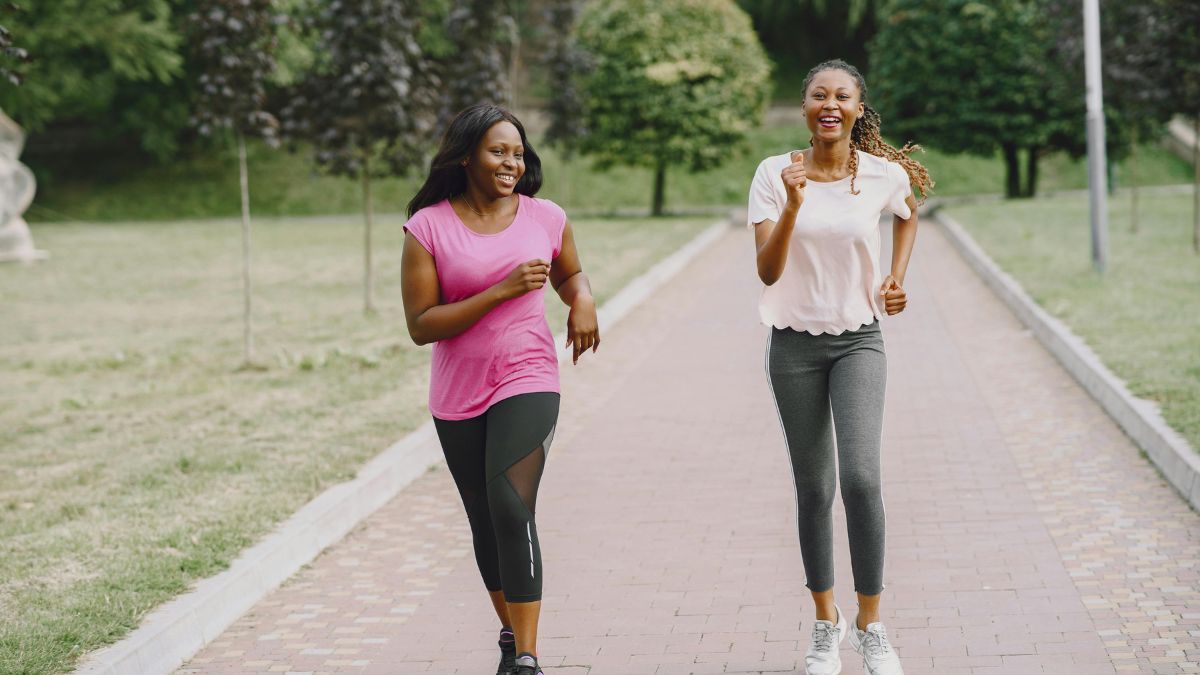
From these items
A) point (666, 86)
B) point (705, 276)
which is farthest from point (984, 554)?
point (666, 86)

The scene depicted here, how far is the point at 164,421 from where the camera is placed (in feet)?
33.3

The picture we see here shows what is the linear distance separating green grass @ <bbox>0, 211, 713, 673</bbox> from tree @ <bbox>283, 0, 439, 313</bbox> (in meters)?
1.96

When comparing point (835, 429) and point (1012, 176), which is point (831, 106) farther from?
point (1012, 176)

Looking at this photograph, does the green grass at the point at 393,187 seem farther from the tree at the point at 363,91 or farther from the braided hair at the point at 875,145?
the braided hair at the point at 875,145

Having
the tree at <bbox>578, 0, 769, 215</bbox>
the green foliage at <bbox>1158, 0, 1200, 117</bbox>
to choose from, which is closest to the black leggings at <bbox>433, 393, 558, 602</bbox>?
the green foliage at <bbox>1158, 0, 1200, 117</bbox>

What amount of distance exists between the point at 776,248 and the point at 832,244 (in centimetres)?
21

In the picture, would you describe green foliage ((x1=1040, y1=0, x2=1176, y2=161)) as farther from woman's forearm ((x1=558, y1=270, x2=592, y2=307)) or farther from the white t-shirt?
woman's forearm ((x1=558, y1=270, x2=592, y2=307))

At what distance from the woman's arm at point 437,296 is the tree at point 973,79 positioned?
31.9 m

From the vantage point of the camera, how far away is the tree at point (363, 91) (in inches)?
614

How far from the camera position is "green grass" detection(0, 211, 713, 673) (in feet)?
19.1

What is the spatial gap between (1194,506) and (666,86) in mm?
27462

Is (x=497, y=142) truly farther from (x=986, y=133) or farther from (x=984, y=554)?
(x=986, y=133)

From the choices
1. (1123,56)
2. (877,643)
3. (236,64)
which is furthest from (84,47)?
(877,643)

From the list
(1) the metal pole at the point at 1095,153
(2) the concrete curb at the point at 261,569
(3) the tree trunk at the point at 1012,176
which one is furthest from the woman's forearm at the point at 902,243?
(3) the tree trunk at the point at 1012,176
